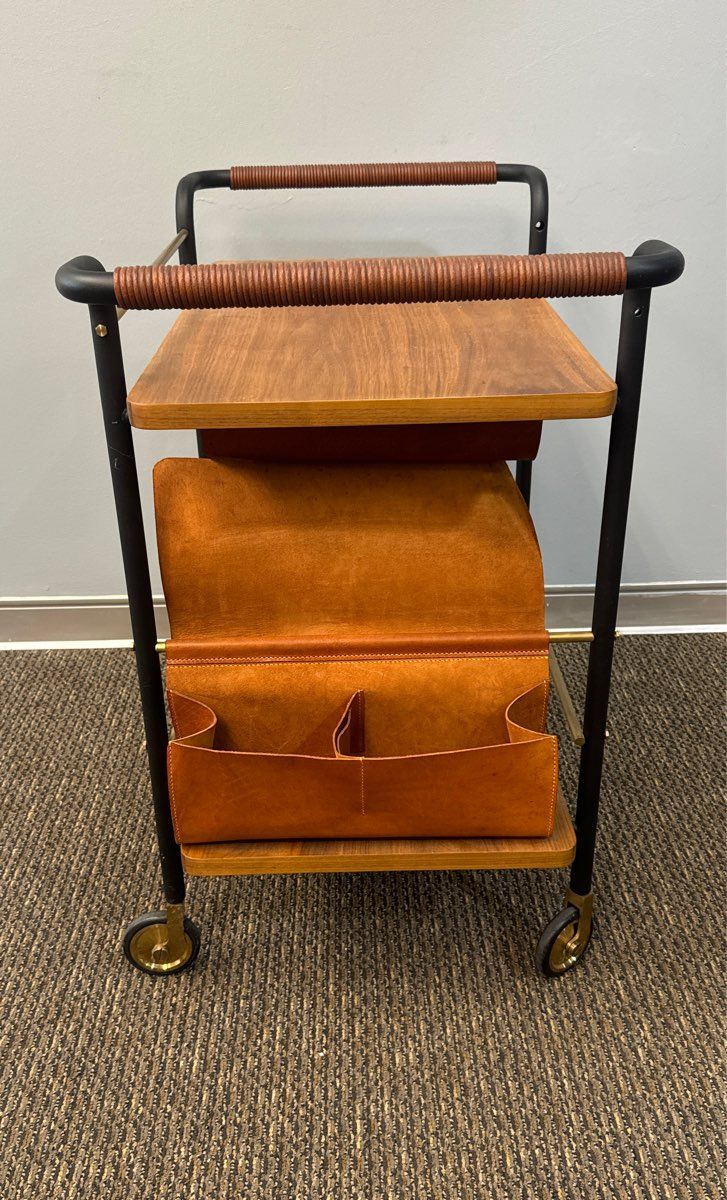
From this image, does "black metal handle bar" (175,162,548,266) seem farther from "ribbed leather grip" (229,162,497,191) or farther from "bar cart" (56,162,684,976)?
"bar cart" (56,162,684,976)

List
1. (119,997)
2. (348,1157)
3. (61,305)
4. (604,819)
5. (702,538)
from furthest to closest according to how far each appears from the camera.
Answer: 1. (702,538)
2. (61,305)
3. (604,819)
4. (119,997)
5. (348,1157)

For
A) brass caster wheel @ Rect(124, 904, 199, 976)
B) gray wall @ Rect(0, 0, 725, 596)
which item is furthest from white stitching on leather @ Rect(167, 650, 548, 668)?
gray wall @ Rect(0, 0, 725, 596)

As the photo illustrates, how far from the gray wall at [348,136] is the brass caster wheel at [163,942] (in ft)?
2.42

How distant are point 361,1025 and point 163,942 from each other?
9.1 inches

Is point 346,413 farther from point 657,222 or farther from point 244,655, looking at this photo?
point 657,222

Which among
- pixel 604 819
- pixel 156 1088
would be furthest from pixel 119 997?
pixel 604 819

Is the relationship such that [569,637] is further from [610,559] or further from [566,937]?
[566,937]

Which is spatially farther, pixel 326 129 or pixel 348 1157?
pixel 326 129

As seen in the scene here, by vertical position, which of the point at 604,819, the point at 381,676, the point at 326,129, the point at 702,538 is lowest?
the point at 604,819

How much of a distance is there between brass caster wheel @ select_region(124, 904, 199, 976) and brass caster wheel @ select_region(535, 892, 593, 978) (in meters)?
0.38

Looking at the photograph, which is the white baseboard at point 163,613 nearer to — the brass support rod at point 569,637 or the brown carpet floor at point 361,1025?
the brown carpet floor at point 361,1025

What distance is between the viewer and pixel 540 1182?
84cm

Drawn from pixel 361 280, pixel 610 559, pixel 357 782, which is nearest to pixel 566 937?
pixel 357 782

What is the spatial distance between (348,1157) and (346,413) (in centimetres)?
67
